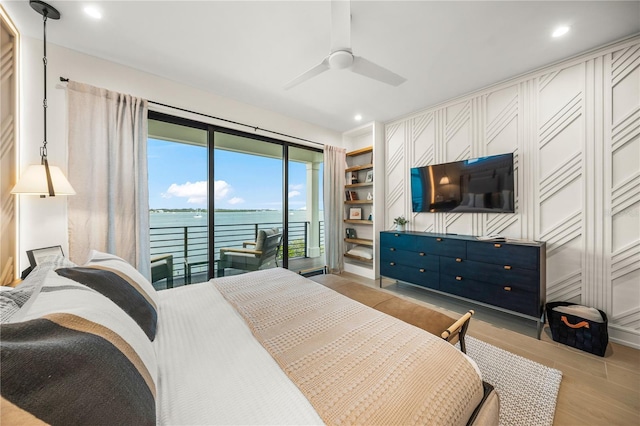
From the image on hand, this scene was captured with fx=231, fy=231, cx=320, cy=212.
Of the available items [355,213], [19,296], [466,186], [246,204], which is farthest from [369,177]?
[19,296]

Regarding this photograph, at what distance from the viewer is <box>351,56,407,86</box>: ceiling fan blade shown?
171cm

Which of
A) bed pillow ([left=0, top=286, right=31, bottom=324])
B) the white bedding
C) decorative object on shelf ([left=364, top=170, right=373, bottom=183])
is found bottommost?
the white bedding

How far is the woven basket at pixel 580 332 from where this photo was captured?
1.90m

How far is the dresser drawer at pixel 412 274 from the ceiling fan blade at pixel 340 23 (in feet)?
8.85

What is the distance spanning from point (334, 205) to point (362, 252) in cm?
99

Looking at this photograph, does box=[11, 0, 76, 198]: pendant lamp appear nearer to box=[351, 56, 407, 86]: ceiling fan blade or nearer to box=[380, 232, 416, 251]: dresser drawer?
box=[351, 56, 407, 86]: ceiling fan blade

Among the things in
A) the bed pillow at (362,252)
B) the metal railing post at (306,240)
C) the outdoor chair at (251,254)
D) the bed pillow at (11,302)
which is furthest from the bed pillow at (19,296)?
the bed pillow at (362,252)

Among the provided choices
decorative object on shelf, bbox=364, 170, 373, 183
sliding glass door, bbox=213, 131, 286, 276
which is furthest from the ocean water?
decorative object on shelf, bbox=364, 170, 373, 183

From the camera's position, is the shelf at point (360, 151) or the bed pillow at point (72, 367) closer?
the bed pillow at point (72, 367)

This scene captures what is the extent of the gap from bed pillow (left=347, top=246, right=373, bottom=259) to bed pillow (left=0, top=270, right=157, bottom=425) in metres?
3.54

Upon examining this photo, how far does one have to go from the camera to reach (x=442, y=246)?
9.45ft

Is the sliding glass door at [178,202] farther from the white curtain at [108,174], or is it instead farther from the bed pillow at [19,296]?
the bed pillow at [19,296]

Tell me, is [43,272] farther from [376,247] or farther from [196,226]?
[376,247]

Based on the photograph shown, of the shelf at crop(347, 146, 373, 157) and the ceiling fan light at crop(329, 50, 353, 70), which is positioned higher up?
the shelf at crop(347, 146, 373, 157)
